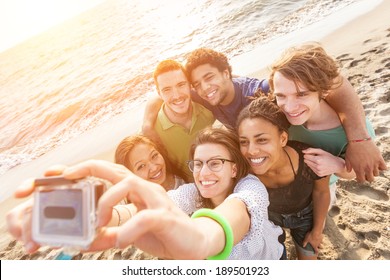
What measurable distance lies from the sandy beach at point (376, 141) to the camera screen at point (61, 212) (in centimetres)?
95

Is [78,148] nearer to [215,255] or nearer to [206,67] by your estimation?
[206,67]

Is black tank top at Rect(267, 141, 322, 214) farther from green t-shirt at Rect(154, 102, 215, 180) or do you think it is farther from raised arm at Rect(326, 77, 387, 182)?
green t-shirt at Rect(154, 102, 215, 180)

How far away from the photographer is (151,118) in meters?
1.40

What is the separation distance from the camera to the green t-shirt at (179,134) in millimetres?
1331

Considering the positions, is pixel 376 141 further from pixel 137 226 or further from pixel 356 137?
pixel 137 226

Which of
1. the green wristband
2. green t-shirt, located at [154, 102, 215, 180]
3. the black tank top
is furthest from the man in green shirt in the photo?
the green wristband

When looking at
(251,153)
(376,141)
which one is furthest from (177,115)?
(376,141)

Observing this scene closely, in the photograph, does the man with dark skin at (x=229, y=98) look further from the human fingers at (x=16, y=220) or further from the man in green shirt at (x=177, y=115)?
the human fingers at (x=16, y=220)

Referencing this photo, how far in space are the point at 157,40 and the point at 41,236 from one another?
2.53 meters

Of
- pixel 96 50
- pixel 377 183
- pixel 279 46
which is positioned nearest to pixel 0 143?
pixel 96 50

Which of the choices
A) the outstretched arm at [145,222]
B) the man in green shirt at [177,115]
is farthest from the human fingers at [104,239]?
the man in green shirt at [177,115]

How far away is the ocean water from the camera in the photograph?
90.4 inches

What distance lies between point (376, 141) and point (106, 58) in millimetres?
2421
